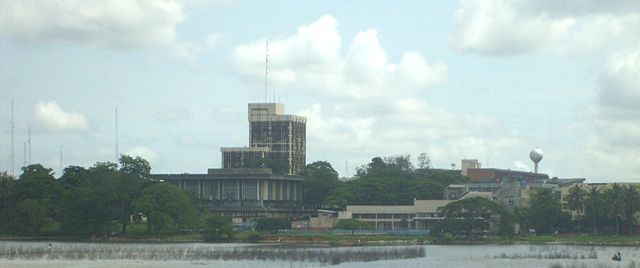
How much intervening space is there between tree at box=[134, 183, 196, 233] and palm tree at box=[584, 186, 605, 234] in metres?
51.1

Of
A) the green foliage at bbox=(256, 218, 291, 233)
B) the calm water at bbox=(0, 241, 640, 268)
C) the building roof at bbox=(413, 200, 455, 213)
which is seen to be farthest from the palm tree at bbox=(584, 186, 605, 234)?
the green foliage at bbox=(256, 218, 291, 233)

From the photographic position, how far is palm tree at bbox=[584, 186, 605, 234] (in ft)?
471

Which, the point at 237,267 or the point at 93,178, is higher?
the point at 93,178

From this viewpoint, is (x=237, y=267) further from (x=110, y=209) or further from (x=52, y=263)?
(x=110, y=209)

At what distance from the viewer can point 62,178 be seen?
166m

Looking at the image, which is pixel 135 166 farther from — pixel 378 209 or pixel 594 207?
pixel 594 207

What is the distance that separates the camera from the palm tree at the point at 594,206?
471ft

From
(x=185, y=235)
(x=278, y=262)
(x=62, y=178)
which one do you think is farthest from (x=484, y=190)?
(x=278, y=262)

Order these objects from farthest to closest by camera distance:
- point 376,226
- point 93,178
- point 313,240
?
point 376,226, point 93,178, point 313,240

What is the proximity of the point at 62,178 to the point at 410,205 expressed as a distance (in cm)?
5548

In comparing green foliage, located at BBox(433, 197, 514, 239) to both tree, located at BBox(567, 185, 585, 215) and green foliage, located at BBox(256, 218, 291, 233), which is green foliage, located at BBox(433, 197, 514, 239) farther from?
green foliage, located at BBox(256, 218, 291, 233)

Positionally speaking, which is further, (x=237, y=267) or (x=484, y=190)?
(x=484, y=190)

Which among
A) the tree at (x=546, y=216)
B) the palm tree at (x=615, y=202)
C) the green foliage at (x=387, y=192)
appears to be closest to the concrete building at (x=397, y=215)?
the green foliage at (x=387, y=192)

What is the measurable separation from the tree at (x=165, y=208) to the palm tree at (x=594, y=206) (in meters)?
51.1
